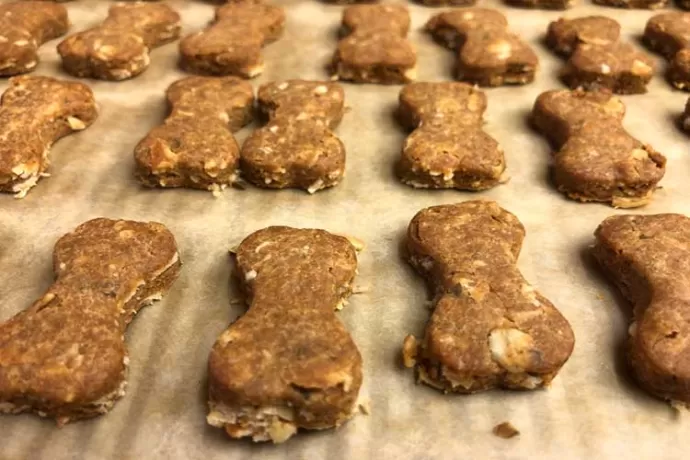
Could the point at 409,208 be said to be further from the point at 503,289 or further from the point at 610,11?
the point at 610,11

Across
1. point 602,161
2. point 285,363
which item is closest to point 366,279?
point 285,363

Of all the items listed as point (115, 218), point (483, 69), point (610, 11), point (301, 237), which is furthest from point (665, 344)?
point (610, 11)

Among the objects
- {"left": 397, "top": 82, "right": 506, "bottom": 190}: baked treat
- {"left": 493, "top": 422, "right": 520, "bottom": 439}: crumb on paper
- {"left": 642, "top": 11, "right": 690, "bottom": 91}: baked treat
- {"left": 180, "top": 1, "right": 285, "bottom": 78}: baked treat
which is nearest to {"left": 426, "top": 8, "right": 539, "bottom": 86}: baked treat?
{"left": 397, "top": 82, "right": 506, "bottom": 190}: baked treat

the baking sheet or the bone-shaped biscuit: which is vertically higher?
the bone-shaped biscuit

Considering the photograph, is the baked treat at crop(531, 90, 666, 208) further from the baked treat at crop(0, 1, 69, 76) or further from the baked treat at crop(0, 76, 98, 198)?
the baked treat at crop(0, 1, 69, 76)

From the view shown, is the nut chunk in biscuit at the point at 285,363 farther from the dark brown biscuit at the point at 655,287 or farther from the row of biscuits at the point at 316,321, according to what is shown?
the dark brown biscuit at the point at 655,287

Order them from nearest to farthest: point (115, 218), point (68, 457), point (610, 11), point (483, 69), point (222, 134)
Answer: point (68, 457), point (115, 218), point (222, 134), point (483, 69), point (610, 11)

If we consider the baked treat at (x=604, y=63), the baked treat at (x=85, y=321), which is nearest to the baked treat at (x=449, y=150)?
the baked treat at (x=604, y=63)
